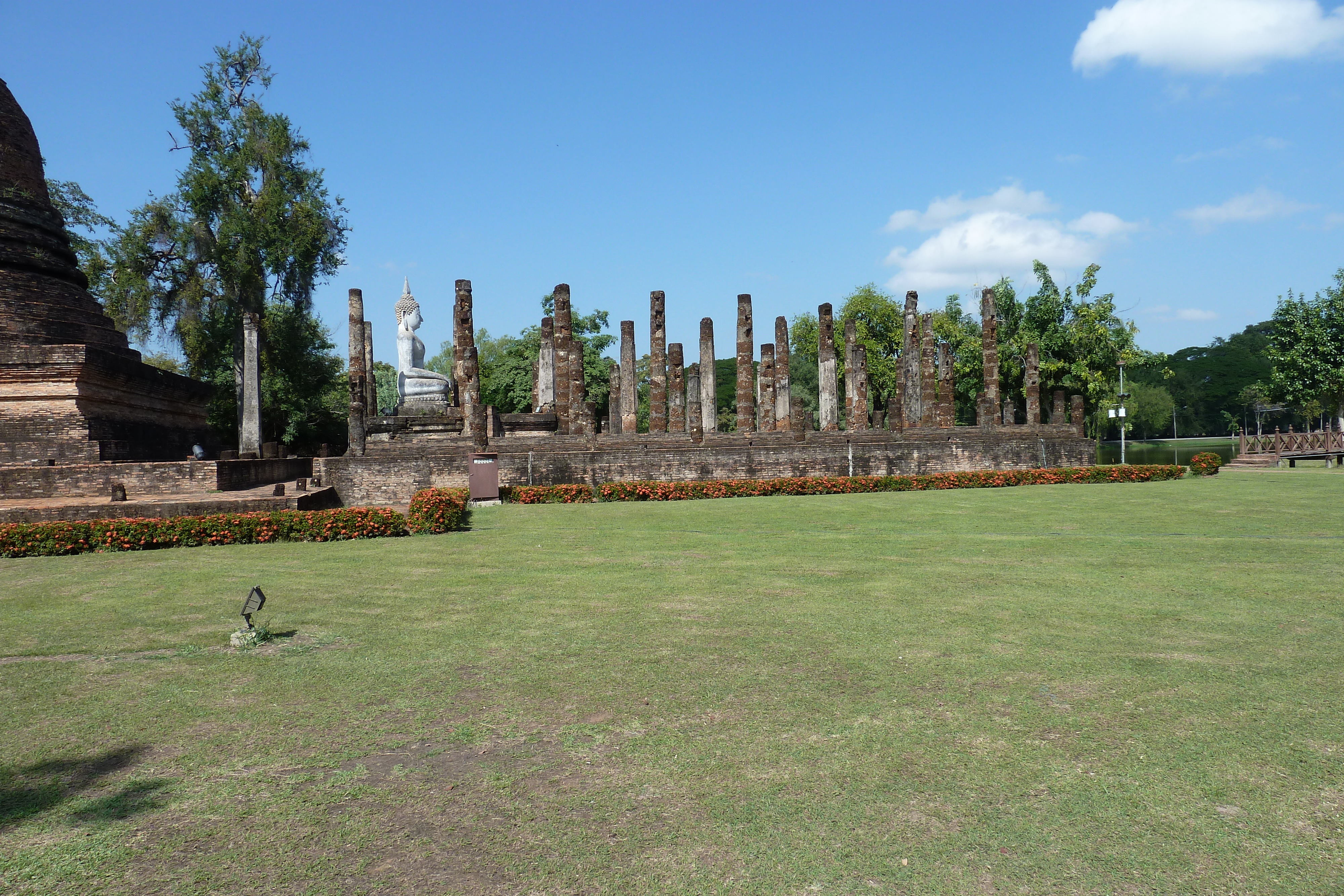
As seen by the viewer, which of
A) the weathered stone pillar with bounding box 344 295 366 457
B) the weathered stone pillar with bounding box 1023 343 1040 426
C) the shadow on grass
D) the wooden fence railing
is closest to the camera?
the shadow on grass

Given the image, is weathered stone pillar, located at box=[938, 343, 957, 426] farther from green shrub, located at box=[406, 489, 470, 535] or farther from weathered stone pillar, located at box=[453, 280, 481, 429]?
green shrub, located at box=[406, 489, 470, 535]

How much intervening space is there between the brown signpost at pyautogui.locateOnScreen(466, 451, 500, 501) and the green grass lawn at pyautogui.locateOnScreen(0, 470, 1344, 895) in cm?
858

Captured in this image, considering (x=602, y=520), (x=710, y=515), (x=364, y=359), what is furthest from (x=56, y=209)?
(x=710, y=515)

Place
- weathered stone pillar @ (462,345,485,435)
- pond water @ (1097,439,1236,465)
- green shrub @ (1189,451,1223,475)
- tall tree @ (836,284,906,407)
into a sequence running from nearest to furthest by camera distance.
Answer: weathered stone pillar @ (462,345,485,435)
green shrub @ (1189,451,1223,475)
pond water @ (1097,439,1236,465)
tall tree @ (836,284,906,407)

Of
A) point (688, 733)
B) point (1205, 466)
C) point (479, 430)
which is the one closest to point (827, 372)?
point (1205, 466)

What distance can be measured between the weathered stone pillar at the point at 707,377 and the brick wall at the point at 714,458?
3.64 m

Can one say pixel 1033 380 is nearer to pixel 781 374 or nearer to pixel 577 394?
pixel 781 374

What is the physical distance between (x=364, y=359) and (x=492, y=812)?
25277 millimetres

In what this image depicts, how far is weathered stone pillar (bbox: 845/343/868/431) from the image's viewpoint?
82.4 feet

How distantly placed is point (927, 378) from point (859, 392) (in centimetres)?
256

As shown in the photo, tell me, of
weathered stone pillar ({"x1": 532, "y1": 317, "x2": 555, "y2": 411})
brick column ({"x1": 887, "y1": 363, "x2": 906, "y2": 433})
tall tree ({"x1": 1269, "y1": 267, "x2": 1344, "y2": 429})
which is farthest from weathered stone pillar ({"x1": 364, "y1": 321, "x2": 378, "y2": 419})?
tall tree ({"x1": 1269, "y1": 267, "x2": 1344, "y2": 429})

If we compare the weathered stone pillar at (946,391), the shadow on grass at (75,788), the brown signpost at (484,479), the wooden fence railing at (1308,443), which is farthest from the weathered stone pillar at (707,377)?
the shadow on grass at (75,788)

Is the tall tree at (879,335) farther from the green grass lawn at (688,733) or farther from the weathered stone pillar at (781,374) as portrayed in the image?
the green grass lawn at (688,733)

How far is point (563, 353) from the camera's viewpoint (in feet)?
77.8
